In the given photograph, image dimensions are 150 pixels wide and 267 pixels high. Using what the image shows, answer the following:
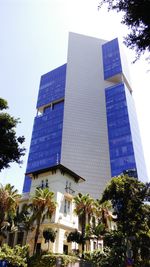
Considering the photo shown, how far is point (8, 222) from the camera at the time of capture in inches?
1459

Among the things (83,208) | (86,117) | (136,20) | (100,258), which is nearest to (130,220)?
(100,258)

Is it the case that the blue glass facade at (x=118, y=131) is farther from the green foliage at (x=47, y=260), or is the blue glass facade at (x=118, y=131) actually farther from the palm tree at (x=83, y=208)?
the green foliage at (x=47, y=260)

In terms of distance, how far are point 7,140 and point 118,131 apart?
8960 centimetres

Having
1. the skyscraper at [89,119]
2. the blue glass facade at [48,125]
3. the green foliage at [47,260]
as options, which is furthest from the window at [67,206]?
the blue glass facade at [48,125]

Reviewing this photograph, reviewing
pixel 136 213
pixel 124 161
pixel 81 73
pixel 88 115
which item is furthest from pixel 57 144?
pixel 136 213

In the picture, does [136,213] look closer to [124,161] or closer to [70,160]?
[124,161]

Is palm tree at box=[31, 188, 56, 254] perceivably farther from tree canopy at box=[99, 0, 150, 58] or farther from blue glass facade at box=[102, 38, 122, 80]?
blue glass facade at box=[102, 38, 122, 80]

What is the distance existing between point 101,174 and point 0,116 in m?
82.5

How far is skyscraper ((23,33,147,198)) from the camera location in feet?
340

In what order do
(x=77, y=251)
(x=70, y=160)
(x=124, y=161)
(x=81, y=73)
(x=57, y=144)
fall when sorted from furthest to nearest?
1. (x=81, y=73)
2. (x=57, y=144)
3. (x=70, y=160)
4. (x=124, y=161)
5. (x=77, y=251)

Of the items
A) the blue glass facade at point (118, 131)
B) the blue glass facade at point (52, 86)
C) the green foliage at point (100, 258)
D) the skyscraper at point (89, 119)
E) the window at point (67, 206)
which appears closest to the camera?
the green foliage at point (100, 258)

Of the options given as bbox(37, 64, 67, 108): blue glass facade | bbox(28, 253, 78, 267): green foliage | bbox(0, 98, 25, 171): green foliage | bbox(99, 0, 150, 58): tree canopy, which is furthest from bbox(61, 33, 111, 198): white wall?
bbox(99, 0, 150, 58): tree canopy

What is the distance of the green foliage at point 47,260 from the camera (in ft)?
99.1

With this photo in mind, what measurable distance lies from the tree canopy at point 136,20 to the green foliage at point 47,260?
25046mm
